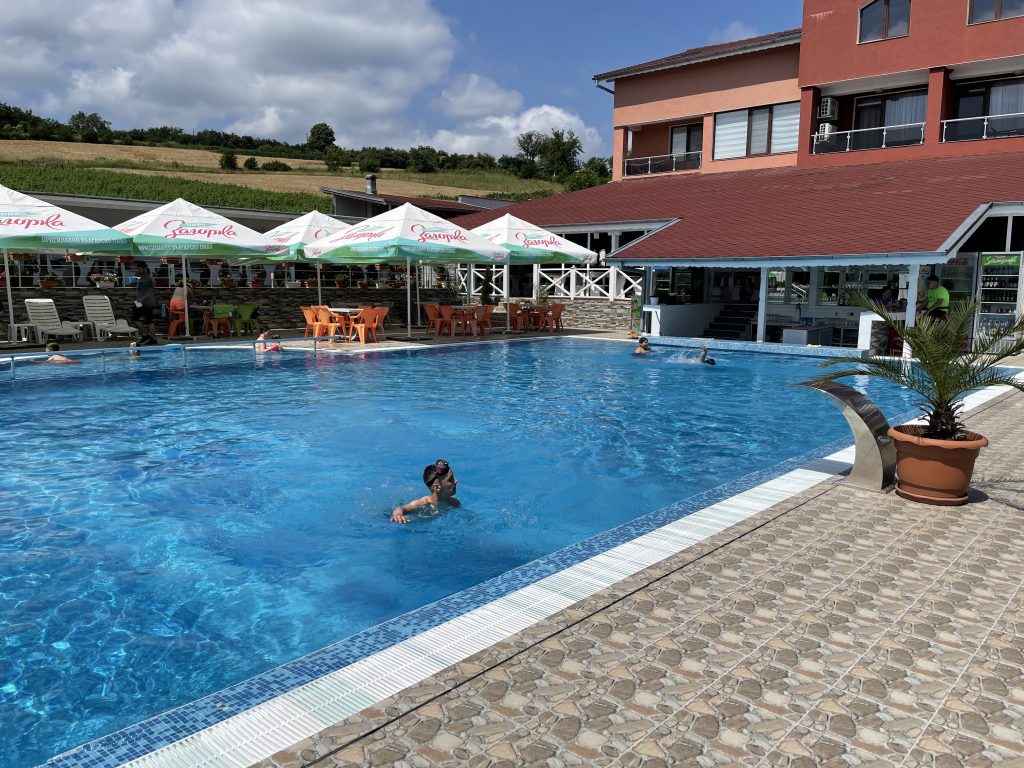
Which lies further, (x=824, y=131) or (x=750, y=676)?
(x=824, y=131)

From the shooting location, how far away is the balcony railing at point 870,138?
23.7 metres

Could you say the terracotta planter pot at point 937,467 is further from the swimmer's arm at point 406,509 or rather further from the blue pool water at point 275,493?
the swimmer's arm at point 406,509

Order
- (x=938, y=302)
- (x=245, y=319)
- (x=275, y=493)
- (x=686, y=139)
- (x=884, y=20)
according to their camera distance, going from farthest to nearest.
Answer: (x=686, y=139), (x=884, y=20), (x=245, y=319), (x=938, y=302), (x=275, y=493)

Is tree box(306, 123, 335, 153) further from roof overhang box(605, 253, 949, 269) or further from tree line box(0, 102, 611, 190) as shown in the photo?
roof overhang box(605, 253, 949, 269)

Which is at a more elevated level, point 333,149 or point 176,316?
point 333,149

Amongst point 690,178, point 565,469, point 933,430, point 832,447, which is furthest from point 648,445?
point 690,178

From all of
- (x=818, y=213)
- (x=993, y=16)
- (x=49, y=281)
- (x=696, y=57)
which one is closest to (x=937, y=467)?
(x=818, y=213)

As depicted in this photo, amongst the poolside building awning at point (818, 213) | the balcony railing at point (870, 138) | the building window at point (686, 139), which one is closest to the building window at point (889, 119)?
the balcony railing at point (870, 138)

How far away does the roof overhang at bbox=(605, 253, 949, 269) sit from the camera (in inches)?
600

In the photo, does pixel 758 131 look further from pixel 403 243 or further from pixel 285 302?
pixel 285 302

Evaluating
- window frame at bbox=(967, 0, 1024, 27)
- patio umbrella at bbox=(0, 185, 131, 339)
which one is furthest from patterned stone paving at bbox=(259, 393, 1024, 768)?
window frame at bbox=(967, 0, 1024, 27)

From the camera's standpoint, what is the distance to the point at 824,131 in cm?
2569

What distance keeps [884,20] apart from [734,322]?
10.9 meters

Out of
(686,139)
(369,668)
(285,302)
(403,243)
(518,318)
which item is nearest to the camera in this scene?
(369,668)
